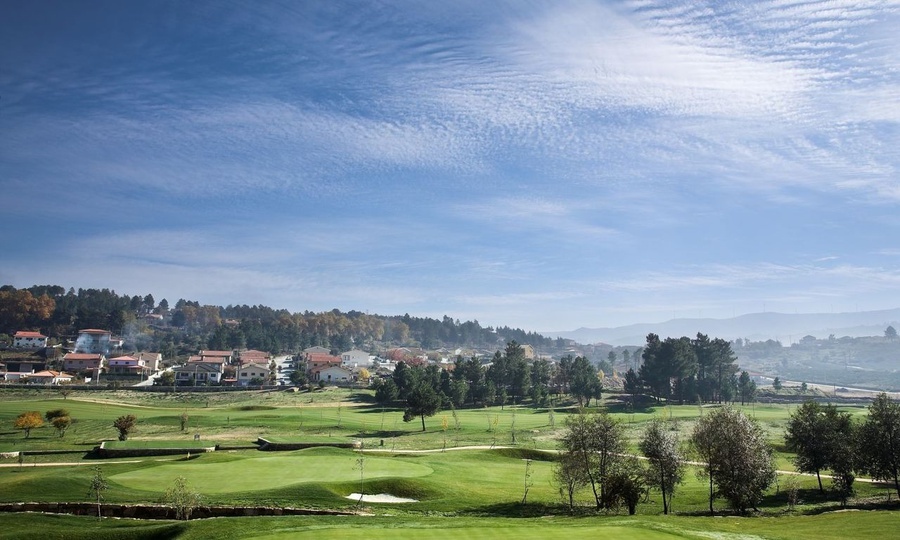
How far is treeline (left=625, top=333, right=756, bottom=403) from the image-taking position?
135375 mm

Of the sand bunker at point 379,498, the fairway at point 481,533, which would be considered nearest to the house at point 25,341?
the sand bunker at point 379,498

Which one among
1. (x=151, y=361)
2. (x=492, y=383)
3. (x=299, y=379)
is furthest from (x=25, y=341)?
(x=492, y=383)

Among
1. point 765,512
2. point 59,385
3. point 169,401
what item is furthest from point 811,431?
point 59,385

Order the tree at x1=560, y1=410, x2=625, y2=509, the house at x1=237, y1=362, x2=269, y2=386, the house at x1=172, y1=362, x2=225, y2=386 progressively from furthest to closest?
the house at x1=237, y1=362, x2=269, y2=386, the house at x1=172, y1=362, x2=225, y2=386, the tree at x1=560, y1=410, x2=625, y2=509

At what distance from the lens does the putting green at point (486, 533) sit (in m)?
28.0

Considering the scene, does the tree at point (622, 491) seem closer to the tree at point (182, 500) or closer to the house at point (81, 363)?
the tree at point (182, 500)

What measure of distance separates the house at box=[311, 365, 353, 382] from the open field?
7864 cm

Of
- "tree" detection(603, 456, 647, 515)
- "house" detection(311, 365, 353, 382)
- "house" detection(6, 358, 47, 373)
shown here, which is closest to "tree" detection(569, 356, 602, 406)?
"house" detection(311, 365, 353, 382)

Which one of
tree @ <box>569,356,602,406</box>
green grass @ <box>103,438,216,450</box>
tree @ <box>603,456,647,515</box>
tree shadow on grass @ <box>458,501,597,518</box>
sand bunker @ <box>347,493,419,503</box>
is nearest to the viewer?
tree shadow on grass @ <box>458,501,597,518</box>

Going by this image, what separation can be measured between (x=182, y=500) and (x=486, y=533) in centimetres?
1959

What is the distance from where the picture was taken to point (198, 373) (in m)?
164

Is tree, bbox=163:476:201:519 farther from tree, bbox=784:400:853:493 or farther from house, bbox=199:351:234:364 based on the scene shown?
house, bbox=199:351:234:364

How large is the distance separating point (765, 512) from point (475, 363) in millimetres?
98902

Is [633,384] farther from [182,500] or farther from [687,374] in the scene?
[182,500]
